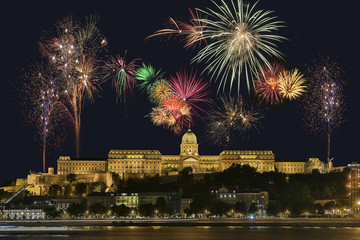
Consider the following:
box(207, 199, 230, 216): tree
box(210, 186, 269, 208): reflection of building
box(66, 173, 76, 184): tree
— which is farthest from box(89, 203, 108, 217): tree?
box(66, 173, 76, 184): tree

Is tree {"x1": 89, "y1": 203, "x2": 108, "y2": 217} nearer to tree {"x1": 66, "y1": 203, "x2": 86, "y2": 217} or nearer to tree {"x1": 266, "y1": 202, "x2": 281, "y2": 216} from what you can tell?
tree {"x1": 66, "y1": 203, "x2": 86, "y2": 217}

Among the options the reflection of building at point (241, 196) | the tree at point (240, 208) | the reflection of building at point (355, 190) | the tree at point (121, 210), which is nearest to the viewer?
the reflection of building at point (355, 190)

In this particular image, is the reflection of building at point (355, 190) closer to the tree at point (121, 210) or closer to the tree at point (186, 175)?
the tree at point (121, 210)

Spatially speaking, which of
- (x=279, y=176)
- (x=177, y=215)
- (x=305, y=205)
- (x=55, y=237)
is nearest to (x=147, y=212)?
(x=177, y=215)

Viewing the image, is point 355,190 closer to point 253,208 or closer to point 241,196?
point 253,208

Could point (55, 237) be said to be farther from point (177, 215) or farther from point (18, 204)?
point (18, 204)

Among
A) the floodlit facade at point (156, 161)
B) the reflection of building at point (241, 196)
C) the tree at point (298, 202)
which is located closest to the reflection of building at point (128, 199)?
the reflection of building at point (241, 196)
